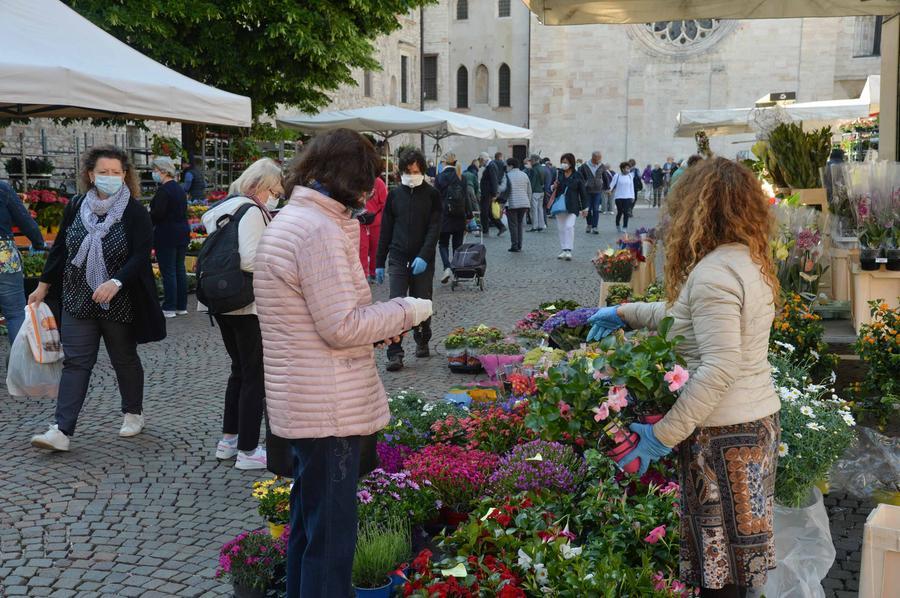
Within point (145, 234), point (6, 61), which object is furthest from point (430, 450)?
point (6, 61)

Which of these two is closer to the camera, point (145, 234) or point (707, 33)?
point (145, 234)

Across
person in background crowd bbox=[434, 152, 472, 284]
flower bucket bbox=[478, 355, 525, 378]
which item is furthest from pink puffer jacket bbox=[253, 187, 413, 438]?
person in background crowd bbox=[434, 152, 472, 284]

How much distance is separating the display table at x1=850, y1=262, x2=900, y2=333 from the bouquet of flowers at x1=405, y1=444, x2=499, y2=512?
2914mm

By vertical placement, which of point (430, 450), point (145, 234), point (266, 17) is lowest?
point (430, 450)

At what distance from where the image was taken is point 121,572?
406cm

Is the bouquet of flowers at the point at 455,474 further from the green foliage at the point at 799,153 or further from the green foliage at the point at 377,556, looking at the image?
the green foliage at the point at 799,153

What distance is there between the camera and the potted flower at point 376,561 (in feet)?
10.7

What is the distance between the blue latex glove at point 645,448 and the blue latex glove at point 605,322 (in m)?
0.50

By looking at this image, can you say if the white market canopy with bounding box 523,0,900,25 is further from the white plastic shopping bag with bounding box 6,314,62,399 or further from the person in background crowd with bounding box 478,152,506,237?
the person in background crowd with bounding box 478,152,506,237

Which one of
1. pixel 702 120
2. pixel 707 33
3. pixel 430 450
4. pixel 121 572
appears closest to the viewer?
pixel 121 572

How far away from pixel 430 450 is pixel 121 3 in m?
13.9

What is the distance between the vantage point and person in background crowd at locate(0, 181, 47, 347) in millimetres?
7117

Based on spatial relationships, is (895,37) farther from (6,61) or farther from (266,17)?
(266,17)

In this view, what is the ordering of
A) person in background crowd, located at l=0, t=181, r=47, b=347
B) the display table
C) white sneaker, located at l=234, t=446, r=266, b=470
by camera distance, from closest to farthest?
white sneaker, located at l=234, t=446, r=266, b=470 → the display table → person in background crowd, located at l=0, t=181, r=47, b=347
